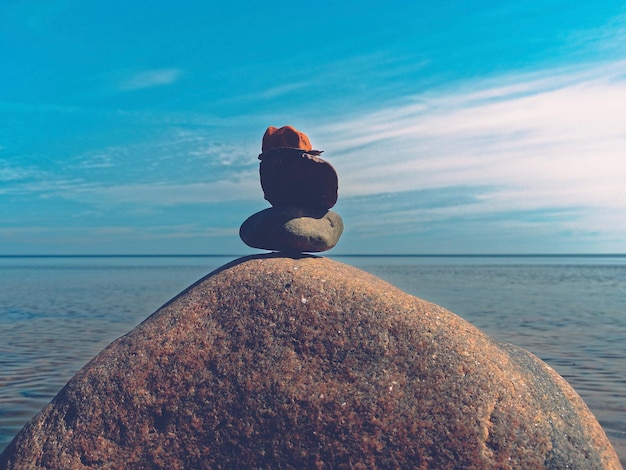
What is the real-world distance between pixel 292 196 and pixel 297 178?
26 cm

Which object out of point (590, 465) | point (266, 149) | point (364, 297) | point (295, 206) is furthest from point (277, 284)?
point (590, 465)

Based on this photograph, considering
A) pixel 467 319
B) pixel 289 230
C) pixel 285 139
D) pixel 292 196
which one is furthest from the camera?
pixel 467 319

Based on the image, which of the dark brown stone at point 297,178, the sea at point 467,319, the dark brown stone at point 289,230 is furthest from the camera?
the sea at point 467,319

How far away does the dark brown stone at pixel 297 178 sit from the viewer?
7.84 metres

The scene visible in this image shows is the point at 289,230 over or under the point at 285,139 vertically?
under

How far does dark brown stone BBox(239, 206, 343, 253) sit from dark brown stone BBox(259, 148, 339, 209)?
185mm

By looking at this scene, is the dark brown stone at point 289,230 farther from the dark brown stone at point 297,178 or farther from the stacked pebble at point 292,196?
the dark brown stone at point 297,178

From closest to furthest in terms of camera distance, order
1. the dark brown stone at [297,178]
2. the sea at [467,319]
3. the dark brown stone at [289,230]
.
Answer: the dark brown stone at [289,230] < the dark brown stone at [297,178] < the sea at [467,319]

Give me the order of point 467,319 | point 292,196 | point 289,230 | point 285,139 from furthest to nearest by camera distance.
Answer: point 467,319, point 292,196, point 285,139, point 289,230

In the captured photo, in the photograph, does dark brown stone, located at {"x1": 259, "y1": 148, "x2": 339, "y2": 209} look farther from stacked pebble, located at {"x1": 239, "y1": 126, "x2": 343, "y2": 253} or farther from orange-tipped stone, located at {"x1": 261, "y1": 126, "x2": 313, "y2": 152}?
orange-tipped stone, located at {"x1": 261, "y1": 126, "x2": 313, "y2": 152}

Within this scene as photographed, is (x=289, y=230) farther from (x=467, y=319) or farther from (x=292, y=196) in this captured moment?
(x=467, y=319)

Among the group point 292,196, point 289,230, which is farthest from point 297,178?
point 289,230

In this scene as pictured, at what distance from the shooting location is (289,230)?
301 inches

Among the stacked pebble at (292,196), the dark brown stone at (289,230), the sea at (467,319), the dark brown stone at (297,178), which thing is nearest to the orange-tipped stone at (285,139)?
the stacked pebble at (292,196)
